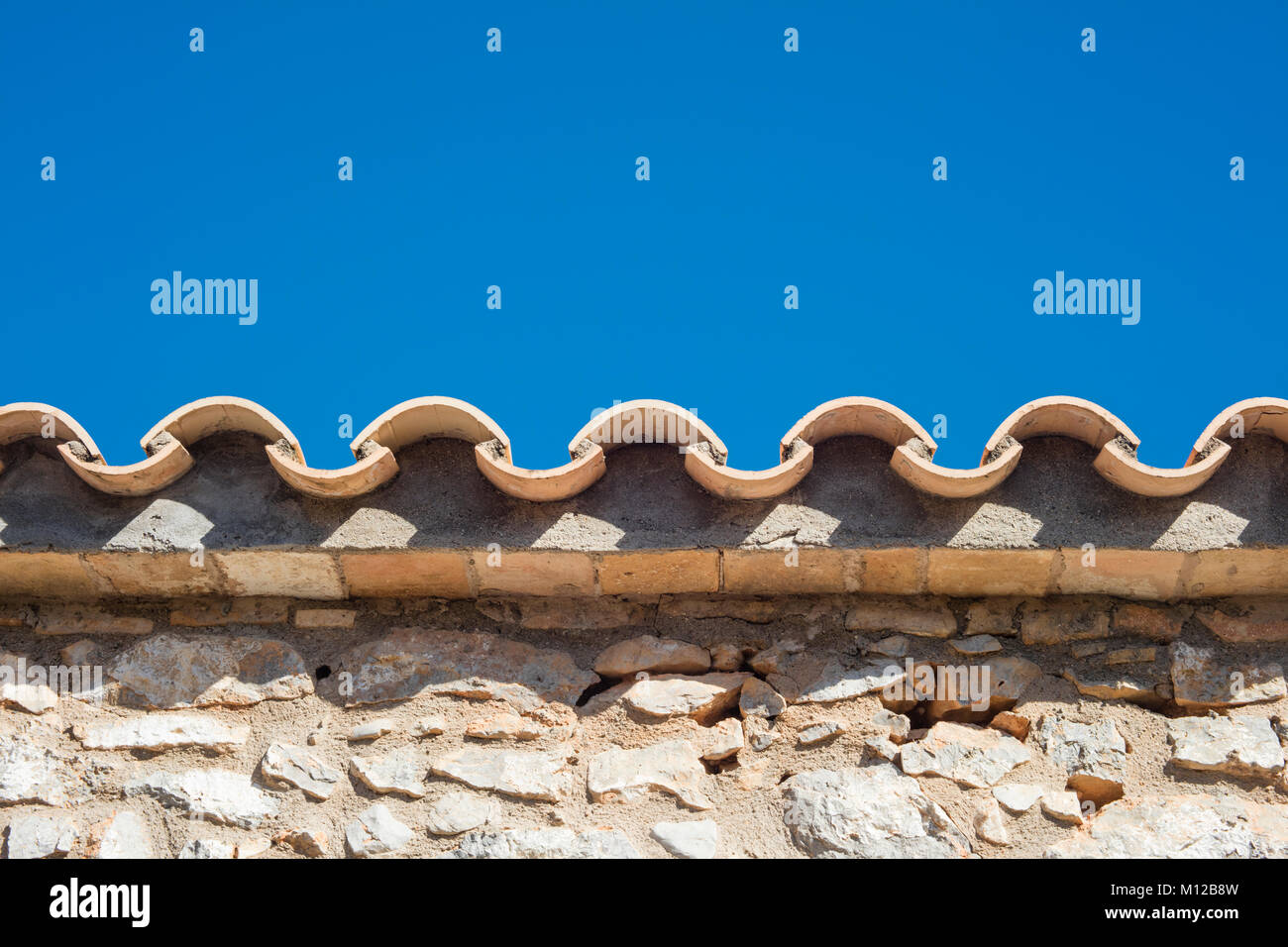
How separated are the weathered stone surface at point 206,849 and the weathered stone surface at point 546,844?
0.57 m

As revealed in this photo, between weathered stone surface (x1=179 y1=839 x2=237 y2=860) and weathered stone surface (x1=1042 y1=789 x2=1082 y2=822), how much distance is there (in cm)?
213

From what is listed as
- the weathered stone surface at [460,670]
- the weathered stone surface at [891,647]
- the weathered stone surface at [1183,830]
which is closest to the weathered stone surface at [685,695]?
the weathered stone surface at [460,670]

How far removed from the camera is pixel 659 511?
11.8ft

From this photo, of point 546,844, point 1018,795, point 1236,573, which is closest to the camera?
point 546,844

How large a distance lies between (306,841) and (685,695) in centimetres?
109

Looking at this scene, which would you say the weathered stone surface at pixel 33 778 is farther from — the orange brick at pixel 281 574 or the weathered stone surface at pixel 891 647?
the weathered stone surface at pixel 891 647

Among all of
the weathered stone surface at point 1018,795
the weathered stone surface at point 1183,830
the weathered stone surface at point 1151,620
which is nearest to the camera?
the weathered stone surface at point 1183,830

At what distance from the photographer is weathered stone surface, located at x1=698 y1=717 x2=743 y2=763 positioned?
3422 millimetres

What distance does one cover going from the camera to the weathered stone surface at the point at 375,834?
10.5ft

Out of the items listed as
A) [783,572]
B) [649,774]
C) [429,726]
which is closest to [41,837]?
[429,726]

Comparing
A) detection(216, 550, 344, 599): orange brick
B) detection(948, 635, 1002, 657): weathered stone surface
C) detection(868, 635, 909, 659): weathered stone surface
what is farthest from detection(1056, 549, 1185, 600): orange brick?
detection(216, 550, 344, 599): orange brick

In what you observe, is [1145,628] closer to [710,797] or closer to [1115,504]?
[1115,504]

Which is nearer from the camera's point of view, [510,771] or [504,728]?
[510,771]

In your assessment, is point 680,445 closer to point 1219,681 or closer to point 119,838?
point 1219,681
